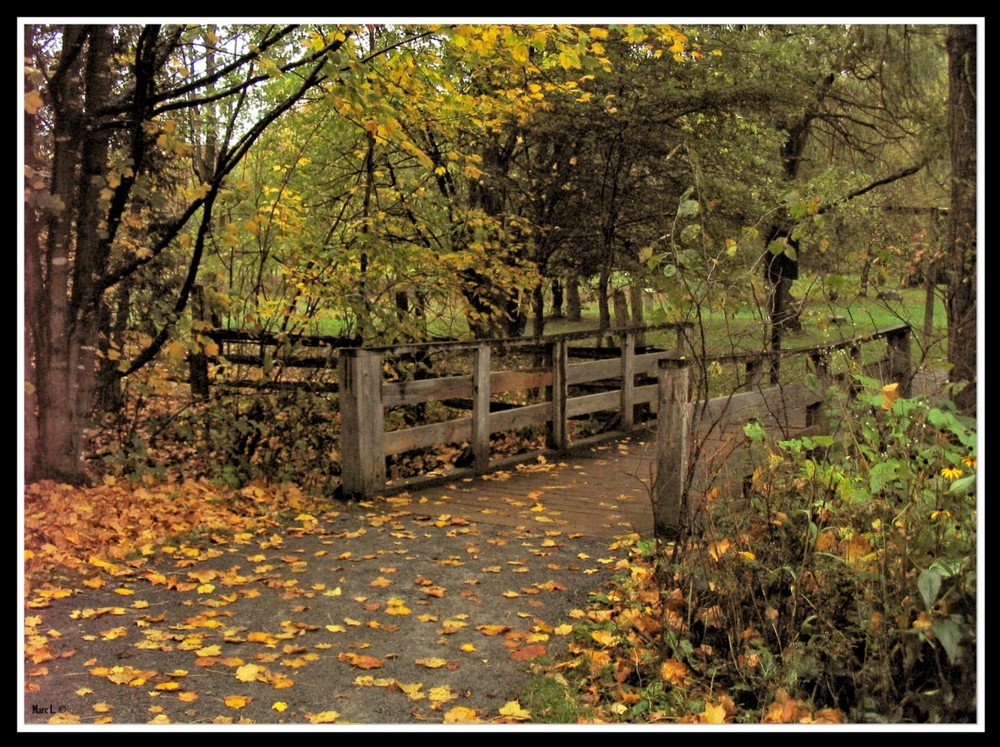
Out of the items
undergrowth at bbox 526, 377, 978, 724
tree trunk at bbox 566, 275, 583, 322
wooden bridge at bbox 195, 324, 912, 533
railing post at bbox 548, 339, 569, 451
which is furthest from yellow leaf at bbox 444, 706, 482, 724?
tree trunk at bbox 566, 275, 583, 322

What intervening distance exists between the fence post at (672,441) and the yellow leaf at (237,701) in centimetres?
305

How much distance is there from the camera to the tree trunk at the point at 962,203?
590 centimetres

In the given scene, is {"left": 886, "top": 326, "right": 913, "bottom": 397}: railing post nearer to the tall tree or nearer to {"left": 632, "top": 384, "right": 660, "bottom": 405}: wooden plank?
{"left": 632, "top": 384, "right": 660, "bottom": 405}: wooden plank

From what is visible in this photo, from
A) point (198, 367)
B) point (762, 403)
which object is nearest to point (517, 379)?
point (762, 403)

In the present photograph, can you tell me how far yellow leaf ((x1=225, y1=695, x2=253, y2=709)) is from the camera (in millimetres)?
3670

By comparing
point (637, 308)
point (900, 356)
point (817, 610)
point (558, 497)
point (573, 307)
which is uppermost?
point (573, 307)

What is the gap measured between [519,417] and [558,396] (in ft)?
2.02

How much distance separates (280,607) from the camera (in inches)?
192

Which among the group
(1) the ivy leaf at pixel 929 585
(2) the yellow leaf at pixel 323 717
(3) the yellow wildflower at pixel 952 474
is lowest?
(2) the yellow leaf at pixel 323 717

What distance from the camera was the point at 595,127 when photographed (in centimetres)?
1104

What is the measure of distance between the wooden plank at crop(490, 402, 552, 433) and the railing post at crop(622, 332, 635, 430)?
64.7 inches

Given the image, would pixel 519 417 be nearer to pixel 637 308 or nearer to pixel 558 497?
pixel 558 497

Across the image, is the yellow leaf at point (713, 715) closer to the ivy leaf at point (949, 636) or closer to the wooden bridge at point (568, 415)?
the ivy leaf at point (949, 636)

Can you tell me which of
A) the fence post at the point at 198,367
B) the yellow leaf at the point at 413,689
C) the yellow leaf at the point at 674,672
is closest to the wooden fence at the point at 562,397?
the fence post at the point at 198,367
